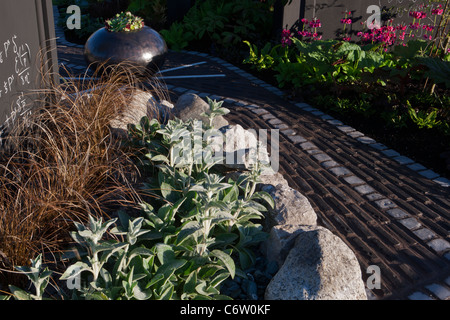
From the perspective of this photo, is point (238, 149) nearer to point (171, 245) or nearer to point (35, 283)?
point (171, 245)

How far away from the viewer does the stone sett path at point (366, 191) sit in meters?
2.98

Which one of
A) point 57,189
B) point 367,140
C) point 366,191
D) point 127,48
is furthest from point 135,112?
point 367,140

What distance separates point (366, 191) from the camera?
153 inches

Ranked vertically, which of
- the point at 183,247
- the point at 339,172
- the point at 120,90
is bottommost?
the point at 339,172

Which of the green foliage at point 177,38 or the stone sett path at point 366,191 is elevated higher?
the green foliage at point 177,38

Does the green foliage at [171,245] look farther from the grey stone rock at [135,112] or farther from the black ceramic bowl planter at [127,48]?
the black ceramic bowl planter at [127,48]

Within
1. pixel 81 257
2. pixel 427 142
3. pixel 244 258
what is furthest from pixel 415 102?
pixel 81 257

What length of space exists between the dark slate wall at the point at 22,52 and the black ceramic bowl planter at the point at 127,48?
1875 mm

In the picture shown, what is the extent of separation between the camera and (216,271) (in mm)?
2631

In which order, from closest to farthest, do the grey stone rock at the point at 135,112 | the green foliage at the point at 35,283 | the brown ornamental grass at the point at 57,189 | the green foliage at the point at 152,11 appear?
the green foliage at the point at 35,283
the brown ornamental grass at the point at 57,189
the grey stone rock at the point at 135,112
the green foliage at the point at 152,11

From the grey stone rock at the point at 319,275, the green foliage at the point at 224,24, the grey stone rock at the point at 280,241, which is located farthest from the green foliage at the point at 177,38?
the grey stone rock at the point at 319,275

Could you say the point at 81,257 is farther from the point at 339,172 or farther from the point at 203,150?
the point at 339,172

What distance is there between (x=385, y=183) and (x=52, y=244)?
9.62 ft

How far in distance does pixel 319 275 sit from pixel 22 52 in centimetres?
305
